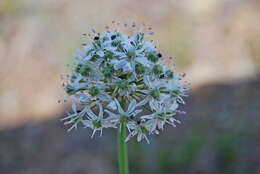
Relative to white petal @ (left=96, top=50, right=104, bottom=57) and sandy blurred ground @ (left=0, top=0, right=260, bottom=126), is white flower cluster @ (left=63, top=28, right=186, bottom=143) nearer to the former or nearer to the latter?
white petal @ (left=96, top=50, right=104, bottom=57)

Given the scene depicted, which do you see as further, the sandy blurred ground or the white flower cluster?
the sandy blurred ground

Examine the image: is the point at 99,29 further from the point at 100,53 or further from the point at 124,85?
the point at 124,85

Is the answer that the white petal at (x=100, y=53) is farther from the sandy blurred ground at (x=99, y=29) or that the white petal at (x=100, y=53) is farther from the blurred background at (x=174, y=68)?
the sandy blurred ground at (x=99, y=29)

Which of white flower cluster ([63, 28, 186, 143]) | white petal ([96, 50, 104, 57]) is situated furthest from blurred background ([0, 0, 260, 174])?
white petal ([96, 50, 104, 57])

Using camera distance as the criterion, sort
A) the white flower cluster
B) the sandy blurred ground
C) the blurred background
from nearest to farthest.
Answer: the white flower cluster, the blurred background, the sandy blurred ground

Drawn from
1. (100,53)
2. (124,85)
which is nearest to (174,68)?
(100,53)

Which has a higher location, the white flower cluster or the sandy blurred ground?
the sandy blurred ground

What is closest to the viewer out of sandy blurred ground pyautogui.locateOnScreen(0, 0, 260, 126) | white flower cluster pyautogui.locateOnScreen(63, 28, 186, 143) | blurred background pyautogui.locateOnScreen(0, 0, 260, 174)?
white flower cluster pyautogui.locateOnScreen(63, 28, 186, 143)
